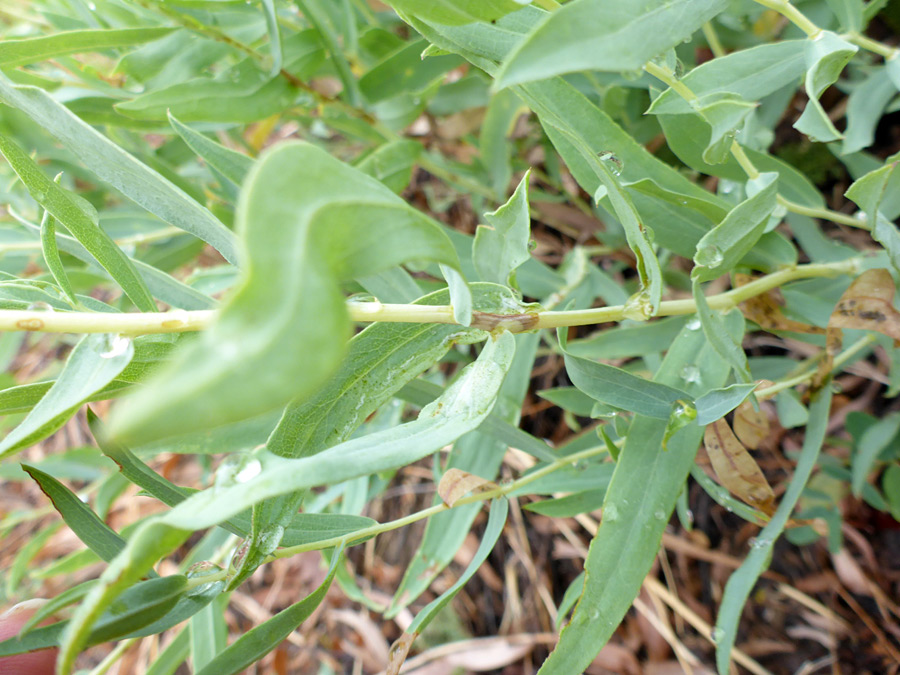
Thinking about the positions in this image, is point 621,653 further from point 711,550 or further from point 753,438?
point 753,438

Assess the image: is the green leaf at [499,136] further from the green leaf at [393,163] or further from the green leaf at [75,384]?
the green leaf at [75,384]

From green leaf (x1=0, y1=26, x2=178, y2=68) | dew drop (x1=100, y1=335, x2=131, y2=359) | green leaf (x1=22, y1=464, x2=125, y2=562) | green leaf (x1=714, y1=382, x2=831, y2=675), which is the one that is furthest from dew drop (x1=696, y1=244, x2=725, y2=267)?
green leaf (x1=0, y1=26, x2=178, y2=68)

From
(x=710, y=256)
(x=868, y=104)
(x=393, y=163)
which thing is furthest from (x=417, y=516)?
(x=868, y=104)

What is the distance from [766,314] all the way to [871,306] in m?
0.11

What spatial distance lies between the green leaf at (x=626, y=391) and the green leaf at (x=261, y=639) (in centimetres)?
30

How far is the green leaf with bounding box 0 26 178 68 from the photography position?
27.8 inches

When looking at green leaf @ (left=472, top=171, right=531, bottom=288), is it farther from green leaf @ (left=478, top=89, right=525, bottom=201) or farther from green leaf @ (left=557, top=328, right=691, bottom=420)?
green leaf @ (left=478, top=89, right=525, bottom=201)

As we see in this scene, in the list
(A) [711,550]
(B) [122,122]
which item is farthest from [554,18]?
(A) [711,550]

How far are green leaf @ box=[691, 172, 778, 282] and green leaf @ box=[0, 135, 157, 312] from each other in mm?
521

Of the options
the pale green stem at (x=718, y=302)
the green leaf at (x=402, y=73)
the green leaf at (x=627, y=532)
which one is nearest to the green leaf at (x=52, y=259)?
the pale green stem at (x=718, y=302)

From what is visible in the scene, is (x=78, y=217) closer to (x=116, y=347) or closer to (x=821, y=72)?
(x=116, y=347)

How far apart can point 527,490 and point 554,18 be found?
65cm

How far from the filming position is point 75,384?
0.46 meters

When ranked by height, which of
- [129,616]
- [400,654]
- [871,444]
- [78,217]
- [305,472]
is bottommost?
[871,444]
